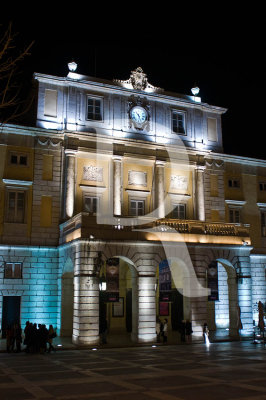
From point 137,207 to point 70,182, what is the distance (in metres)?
5.93

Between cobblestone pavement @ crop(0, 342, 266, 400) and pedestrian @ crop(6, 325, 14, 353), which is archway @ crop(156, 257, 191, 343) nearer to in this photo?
cobblestone pavement @ crop(0, 342, 266, 400)

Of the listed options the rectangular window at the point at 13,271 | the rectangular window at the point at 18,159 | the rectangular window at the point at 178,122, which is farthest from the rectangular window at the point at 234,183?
the rectangular window at the point at 13,271

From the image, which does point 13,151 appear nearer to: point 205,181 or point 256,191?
point 205,181

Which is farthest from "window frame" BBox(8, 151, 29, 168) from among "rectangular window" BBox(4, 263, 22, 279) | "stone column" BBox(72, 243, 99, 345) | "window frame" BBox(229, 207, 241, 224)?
"window frame" BBox(229, 207, 241, 224)

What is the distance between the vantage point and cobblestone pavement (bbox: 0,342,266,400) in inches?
530

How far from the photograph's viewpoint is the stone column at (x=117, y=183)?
34494 mm

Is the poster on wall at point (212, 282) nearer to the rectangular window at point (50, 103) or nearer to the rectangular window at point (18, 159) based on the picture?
the rectangular window at point (18, 159)

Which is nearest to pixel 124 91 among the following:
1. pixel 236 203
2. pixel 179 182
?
pixel 179 182

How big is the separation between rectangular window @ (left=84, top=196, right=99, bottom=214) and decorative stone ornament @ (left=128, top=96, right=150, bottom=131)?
282 inches

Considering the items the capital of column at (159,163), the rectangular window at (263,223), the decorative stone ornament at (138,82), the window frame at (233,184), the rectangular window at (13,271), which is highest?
the decorative stone ornament at (138,82)

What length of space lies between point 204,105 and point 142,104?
6.21m

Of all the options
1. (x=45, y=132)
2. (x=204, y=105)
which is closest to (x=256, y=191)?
(x=204, y=105)

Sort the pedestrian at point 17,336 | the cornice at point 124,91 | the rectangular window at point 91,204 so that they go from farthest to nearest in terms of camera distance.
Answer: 1. the cornice at point 124,91
2. the rectangular window at point 91,204
3. the pedestrian at point 17,336

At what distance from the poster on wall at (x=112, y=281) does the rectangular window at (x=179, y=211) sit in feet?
30.0
